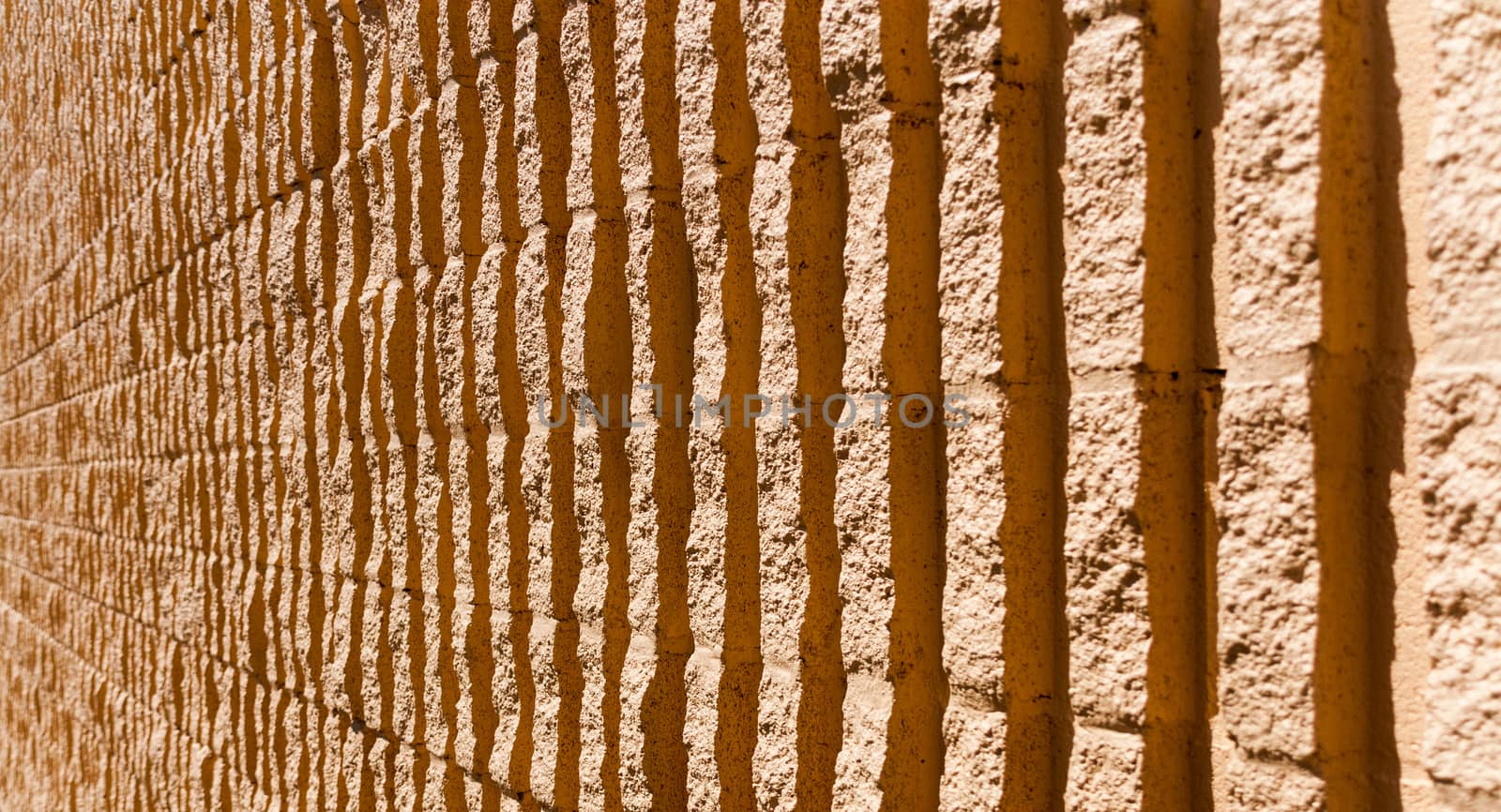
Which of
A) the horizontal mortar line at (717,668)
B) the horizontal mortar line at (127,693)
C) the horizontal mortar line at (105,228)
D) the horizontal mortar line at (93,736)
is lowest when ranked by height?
the horizontal mortar line at (93,736)

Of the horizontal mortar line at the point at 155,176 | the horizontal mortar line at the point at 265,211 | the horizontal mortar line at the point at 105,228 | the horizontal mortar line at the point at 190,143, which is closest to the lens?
the horizontal mortar line at the point at 265,211

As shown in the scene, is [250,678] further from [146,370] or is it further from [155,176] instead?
[155,176]

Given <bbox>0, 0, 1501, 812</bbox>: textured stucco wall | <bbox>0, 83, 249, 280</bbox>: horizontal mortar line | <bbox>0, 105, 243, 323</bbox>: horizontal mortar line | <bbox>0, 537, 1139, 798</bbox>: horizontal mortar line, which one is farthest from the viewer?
<bbox>0, 105, 243, 323</bbox>: horizontal mortar line

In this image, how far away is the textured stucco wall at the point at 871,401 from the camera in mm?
994

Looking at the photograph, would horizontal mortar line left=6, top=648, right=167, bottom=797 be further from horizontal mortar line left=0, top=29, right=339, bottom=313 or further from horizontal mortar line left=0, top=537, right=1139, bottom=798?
horizontal mortar line left=0, top=29, right=339, bottom=313

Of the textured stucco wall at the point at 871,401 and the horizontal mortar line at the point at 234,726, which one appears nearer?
the textured stucco wall at the point at 871,401

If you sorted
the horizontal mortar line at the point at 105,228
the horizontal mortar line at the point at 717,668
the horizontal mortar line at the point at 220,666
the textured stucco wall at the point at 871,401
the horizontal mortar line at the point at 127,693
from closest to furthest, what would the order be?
the textured stucco wall at the point at 871,401
the horizontal mortar line at the point at 717,668
the horizontal mortar line at the point at 220,666
the horizontal mortar line at the point at 127,693
the horizontal mortar line at the point at 105,228

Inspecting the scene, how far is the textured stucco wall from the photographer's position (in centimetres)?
99

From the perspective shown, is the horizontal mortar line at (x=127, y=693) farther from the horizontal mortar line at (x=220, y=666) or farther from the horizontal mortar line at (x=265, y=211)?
the horizontal mortar line at (x=265, y=211)

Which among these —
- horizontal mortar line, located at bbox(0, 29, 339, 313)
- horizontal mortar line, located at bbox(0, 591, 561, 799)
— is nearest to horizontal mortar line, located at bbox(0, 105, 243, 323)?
horizontal mortar line, located at bbox(0, 29, 339, 313)

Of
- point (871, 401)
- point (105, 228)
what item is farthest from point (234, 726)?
point (871, 401)

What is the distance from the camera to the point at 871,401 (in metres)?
1.40

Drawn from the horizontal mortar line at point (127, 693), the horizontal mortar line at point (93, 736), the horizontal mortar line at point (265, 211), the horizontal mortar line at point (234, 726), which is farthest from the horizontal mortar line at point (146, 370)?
the horizontal mortar line at point (93, 736)

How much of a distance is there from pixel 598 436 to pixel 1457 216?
1.20m
